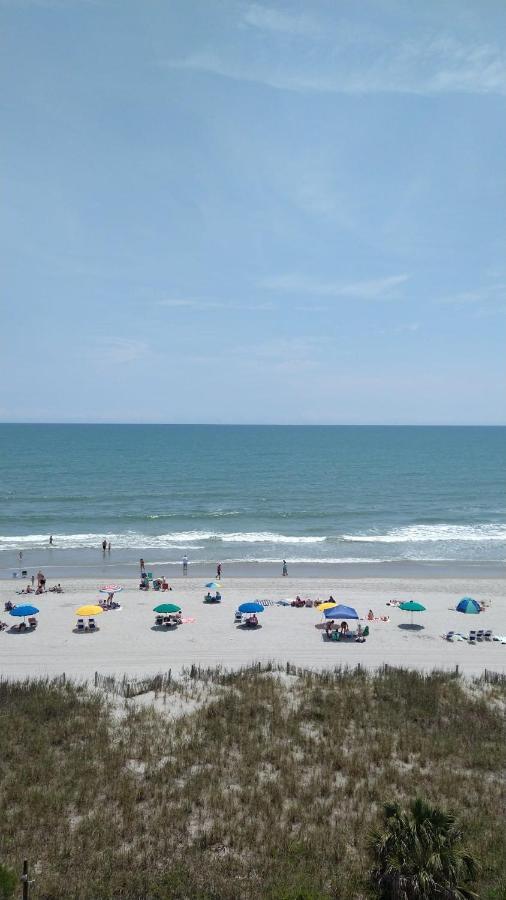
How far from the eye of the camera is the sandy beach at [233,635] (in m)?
21.3

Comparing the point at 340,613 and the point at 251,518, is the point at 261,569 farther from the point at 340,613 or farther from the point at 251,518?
the point at 251,518

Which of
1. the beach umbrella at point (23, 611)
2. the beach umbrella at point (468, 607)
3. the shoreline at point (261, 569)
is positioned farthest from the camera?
the shoreline at point (261, 569)

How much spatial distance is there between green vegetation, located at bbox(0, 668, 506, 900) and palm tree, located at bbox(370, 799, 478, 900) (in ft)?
0.23

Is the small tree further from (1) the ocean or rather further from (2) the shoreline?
(1) the ocean

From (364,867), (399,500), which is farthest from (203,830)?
(399,500)

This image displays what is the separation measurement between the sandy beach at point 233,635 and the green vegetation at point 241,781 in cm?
399

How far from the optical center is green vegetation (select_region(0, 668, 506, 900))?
29.8ft

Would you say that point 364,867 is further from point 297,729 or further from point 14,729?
point 14,729

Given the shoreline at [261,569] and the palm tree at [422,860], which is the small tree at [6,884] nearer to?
the palm tree at [422,860]

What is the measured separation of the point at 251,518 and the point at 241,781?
43.1 meters

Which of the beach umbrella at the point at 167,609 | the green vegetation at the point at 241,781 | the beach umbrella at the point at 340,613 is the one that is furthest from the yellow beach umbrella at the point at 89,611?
the beach umbrella at the point at 340,613

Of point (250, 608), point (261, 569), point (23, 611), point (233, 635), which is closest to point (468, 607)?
Result: point (250, 608)

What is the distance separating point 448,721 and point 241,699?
219 inches

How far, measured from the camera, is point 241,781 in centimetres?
1198
